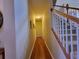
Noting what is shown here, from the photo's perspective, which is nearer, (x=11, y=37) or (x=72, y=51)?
(x=72, y=51)

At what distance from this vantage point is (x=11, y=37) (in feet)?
9.86

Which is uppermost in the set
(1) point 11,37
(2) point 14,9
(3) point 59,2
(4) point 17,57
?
(3) point 59,2

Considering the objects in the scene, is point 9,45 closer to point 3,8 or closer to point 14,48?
point 14,48

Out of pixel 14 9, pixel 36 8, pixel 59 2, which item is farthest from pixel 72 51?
pixel 36 8

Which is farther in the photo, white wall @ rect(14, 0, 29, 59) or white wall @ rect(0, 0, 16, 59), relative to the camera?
white wall @ rect(14, 0, 29, 59)

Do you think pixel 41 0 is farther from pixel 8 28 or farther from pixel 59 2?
pixel 8 28

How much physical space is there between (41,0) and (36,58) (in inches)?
88.9

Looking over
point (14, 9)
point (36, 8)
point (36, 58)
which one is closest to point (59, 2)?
point (36, 8)

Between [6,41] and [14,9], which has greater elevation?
[14,9]

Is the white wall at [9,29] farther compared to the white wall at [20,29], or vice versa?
the white wall at [20,29]

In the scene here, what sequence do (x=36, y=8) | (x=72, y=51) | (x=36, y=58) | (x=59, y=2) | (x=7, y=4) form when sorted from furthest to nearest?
(x=36, y=8), (x=59, y=2), (x=36, y=58), (x=7, y=4), (x=72, y=51)

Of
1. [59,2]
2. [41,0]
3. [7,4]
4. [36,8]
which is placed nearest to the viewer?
[7,4]

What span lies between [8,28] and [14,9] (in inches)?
14.4

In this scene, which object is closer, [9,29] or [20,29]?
[9,29]
